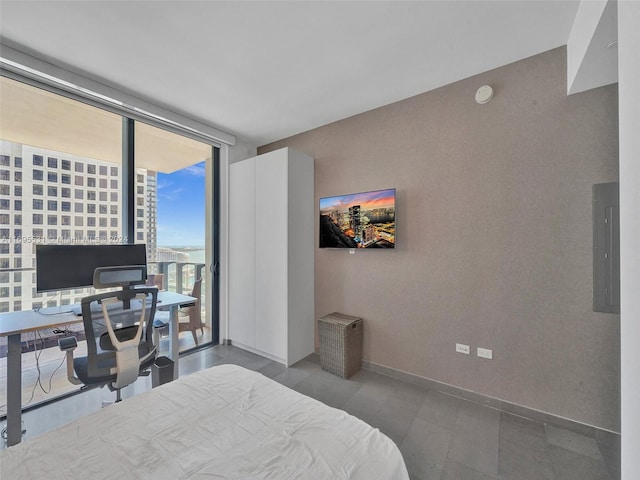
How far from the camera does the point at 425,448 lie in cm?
179

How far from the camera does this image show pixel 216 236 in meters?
3.66

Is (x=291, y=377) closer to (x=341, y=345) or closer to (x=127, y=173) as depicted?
(x=341, y=345)

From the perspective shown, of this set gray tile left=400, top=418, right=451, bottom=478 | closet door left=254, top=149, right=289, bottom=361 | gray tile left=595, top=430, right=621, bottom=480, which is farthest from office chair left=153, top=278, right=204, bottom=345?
gray tile left=595, top=430, right=621, bottom=480

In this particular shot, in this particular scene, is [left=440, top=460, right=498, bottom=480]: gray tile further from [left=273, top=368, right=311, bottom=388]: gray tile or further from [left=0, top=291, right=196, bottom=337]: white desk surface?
[left=0, top=291, right=196, bottom=337]: white desk surface

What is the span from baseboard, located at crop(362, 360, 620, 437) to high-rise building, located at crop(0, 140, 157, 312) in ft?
10.2

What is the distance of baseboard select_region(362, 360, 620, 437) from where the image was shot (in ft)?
6.27

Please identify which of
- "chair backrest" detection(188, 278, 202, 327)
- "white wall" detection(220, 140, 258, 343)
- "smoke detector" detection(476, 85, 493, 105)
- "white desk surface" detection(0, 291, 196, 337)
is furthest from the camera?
"white wall" detection(220, 140, 258, 343)

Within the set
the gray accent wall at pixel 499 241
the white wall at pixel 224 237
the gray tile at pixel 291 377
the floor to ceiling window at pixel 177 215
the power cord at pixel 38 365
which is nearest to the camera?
the gray accent wall at pixel 499 241

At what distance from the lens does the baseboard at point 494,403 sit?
1912 mm

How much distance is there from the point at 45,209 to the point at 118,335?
140cm

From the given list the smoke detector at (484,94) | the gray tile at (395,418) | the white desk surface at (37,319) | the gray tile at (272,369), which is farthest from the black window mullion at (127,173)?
the smoke detector at (484,94)

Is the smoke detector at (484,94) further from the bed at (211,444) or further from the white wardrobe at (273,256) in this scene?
the bed at (211,444)

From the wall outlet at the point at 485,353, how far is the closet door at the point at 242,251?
2.46 m

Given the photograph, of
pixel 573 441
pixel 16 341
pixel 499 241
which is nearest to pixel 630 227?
pixel 499 241
